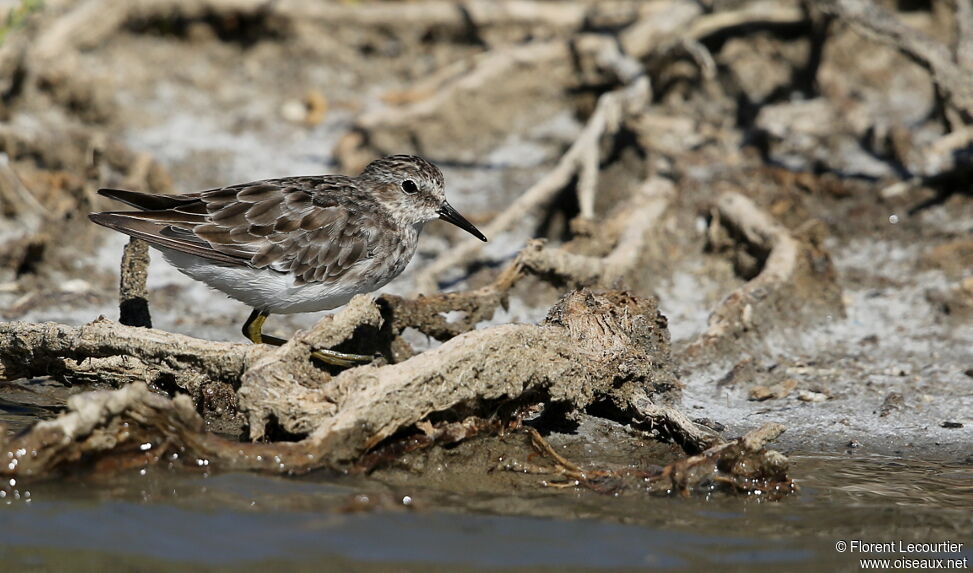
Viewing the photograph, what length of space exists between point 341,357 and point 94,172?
4.02 meters

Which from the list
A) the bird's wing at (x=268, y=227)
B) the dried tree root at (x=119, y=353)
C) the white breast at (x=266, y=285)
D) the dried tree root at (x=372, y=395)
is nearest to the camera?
the dried tree root at (x=372, y=395)

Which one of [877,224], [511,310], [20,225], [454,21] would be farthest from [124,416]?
[454,21]

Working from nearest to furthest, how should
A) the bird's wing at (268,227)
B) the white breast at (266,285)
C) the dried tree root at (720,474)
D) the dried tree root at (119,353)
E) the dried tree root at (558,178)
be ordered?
1. the dried tree root at (720,474)
2. the dried tree root at (119,353)
3. the bird's wing at (268,227)
4. the white breast at (266,285)
5. the dried tree root at (558,178)

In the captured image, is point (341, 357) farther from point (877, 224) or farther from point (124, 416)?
point (877, 224)

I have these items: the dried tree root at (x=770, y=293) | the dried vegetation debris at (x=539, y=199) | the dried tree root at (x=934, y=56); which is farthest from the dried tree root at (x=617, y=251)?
the dried tree root at (x=934, y=56)

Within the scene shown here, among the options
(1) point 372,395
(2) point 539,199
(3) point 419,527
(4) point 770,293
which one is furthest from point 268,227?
(4) point 770,293

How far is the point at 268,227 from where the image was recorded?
628cm

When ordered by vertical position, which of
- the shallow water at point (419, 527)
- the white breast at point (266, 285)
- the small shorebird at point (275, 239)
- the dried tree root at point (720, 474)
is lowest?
the shallow water at point (419, 527)

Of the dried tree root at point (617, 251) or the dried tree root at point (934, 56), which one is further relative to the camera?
the dried tree root at point (934, 56)

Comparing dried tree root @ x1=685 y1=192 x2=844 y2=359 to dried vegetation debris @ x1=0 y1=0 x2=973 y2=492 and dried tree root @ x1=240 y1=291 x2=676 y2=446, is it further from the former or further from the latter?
dried tree root @ x1=240 y1=291 x2=676 y2=446

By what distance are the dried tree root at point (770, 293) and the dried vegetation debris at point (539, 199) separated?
0.02m

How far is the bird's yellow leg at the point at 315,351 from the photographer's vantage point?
18.2 ft

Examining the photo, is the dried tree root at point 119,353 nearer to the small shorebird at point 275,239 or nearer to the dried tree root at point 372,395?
the dried tree root at point 372,395

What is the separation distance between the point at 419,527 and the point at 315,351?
1206mm
